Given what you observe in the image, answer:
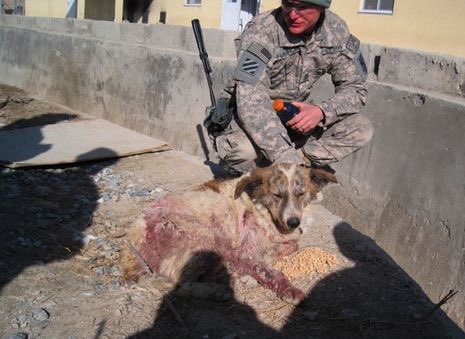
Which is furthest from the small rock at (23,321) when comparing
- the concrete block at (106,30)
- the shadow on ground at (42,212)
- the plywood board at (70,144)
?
the concrete block at (106,30)

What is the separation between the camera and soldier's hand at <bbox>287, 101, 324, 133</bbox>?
12.7ft

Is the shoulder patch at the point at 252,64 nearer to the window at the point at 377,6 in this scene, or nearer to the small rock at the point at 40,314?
the small rock at the point at 40,314

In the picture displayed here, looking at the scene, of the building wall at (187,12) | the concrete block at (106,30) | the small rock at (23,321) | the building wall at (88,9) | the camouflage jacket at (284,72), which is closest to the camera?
the small rock at (23,321)

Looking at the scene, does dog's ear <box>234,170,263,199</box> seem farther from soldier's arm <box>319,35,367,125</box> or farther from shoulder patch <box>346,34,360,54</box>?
shoulder patch <box>346,34,360,54</box>

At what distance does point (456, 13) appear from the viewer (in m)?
9.52

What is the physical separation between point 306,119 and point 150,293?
171 centimetres

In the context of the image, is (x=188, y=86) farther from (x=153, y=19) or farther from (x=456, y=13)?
(x=153, y=19)

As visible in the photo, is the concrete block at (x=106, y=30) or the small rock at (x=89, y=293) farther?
the concrete block at (x=106, y=30)

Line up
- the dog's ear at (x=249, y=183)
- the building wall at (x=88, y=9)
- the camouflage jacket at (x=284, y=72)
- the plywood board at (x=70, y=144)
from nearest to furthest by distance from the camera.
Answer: the dog's ear at (x=249, y=183)
the camouflage jacket at (x=284, y=72)
the plywood board at (x=70, y=144)
the building wall at (x=88, y=9)

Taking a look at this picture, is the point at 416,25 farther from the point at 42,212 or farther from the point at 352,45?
the point at 42,212

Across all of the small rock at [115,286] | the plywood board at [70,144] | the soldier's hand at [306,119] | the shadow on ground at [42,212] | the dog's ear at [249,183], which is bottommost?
the small rock at [115,286]

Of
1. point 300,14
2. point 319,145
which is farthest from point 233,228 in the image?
point 300,14

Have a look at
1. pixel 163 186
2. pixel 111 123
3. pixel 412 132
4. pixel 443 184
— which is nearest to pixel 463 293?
pixel 443 184

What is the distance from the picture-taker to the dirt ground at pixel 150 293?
296 centimetres
